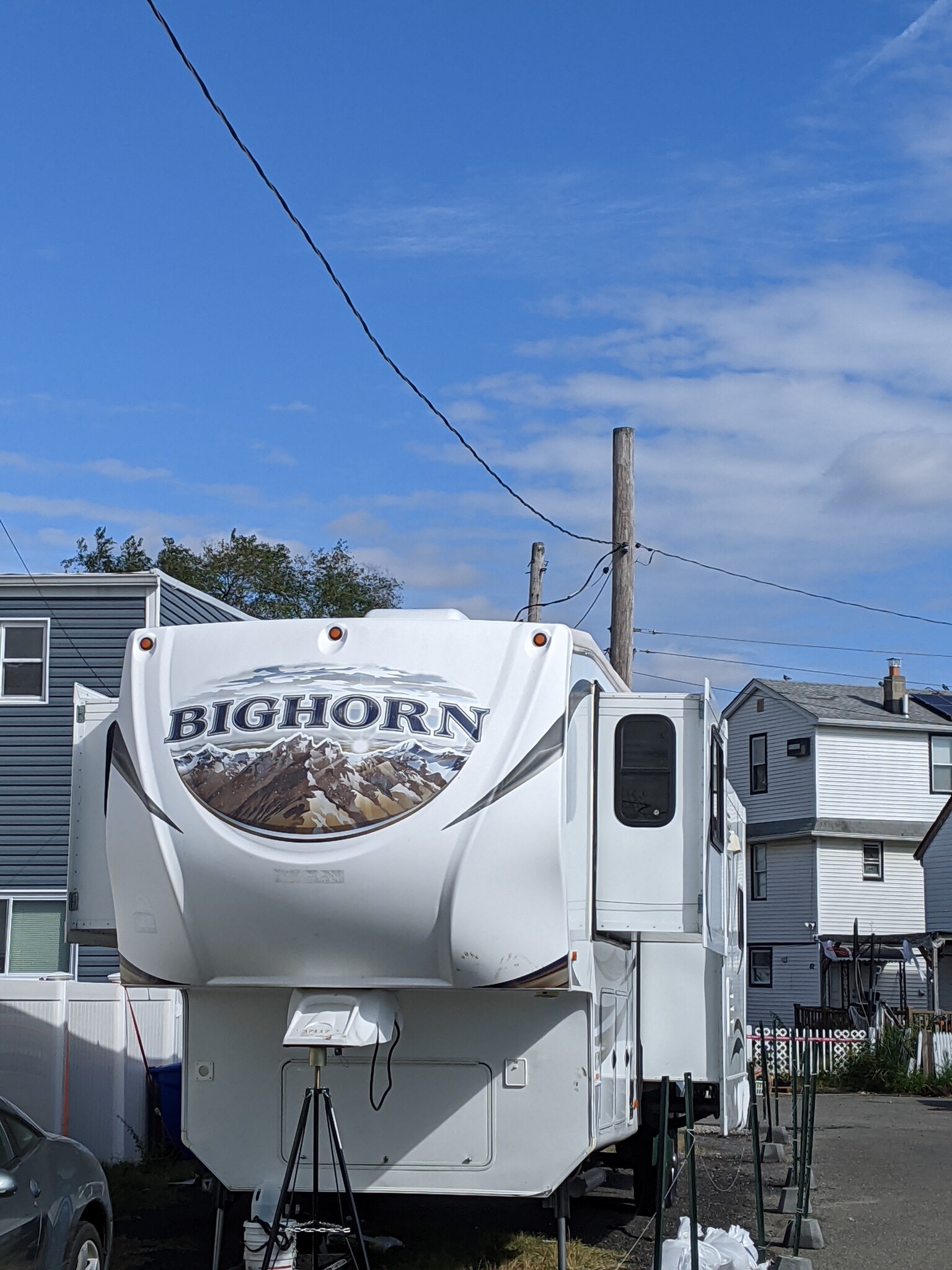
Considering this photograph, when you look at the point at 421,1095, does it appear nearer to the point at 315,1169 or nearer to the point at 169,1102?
the point at 315,1169

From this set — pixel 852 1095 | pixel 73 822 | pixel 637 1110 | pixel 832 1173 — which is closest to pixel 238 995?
pixel 73 822

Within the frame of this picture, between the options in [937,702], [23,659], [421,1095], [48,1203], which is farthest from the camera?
[937,702]

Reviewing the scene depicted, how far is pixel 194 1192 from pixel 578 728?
587 centimetres

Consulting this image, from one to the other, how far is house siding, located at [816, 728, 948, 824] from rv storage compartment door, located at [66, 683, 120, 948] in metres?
32.0

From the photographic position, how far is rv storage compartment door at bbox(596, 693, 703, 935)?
25.2ft

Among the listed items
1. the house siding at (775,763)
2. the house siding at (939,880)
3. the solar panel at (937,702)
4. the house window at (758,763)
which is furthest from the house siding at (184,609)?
the solar panel at (937,702)

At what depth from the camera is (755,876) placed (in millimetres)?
40156

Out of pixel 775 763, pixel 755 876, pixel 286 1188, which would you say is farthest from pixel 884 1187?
pixel 775 763

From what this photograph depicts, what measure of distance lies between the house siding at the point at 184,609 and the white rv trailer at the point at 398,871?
10.6 m

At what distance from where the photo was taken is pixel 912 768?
1553 inches

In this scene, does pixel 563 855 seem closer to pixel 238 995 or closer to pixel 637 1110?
pixel 238 995

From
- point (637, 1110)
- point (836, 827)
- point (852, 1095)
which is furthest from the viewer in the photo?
point (836, 827)

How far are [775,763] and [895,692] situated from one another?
3751 millimetres

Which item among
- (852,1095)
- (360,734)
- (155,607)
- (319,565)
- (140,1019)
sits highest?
(319,565)
